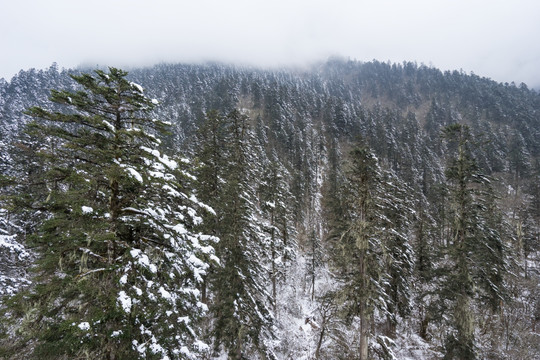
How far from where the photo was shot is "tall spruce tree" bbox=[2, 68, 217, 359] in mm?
6027

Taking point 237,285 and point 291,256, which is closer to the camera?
point 237,285

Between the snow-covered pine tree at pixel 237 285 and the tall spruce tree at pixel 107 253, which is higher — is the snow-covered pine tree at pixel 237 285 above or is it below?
below

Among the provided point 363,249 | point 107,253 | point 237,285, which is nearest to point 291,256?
point 237,285

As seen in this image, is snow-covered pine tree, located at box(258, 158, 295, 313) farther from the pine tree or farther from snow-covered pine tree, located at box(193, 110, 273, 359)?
the pine tree

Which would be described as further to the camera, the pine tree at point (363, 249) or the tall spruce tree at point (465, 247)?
the tall spruce tree at point (465, 247)

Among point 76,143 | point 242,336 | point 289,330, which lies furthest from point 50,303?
point 289,330

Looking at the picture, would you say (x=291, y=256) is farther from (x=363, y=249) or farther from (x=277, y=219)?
(x=363, y=249)

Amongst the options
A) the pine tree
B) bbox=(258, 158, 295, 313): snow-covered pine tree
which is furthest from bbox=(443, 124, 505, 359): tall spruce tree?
bbox=(258, 158, 295, 313): snow-covered pine tree

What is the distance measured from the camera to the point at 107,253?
289 inches

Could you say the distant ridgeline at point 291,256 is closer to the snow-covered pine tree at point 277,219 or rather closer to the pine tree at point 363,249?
the pine tree at point 363,249

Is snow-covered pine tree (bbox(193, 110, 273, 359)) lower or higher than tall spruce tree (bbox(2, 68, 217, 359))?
lower

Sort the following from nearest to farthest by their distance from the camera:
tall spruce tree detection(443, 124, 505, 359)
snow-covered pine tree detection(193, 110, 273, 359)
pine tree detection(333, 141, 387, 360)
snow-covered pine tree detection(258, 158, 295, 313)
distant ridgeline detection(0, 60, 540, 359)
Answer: distant ridgeline detection(0, 60, 540, 359), pine tree detection(333, 141, 387, 360), snow-covered pine tree detection(193, 110, 273, 359), tall spruce tree detection(443, 124, 505, 359), snow-covered pine tree detection(258, 158, 295, 313)

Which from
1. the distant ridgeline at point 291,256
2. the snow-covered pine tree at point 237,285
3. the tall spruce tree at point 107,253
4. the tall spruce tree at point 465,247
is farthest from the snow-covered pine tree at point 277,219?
the tall spruce tree at point 107,253

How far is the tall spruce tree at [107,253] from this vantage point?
19.8ft
